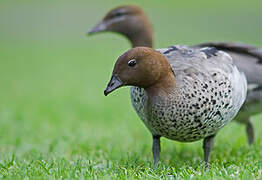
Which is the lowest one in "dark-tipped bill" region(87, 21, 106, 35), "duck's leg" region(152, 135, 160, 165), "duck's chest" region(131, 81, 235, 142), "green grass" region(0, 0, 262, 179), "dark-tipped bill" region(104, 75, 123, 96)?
"green grass" region(0, 0, 262, 179)

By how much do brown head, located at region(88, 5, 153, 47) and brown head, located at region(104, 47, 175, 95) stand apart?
219 cm

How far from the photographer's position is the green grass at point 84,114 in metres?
4.32

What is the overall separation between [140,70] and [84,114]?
14.8ft

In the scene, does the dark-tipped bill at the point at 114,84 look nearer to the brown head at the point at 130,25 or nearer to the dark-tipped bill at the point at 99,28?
the brown head at the point at 130,25

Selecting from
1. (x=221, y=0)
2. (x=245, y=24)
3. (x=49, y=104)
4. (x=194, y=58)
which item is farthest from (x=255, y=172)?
(x=221, y=0)

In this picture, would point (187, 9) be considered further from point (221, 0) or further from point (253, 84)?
point (253, 84)

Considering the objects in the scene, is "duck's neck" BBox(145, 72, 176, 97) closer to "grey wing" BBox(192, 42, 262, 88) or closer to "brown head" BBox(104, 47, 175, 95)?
"brown head" BBox(104, 47, 175, 95)

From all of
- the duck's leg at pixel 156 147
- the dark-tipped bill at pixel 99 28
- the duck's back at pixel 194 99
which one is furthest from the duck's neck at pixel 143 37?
the duck's leg at pixel 156 147

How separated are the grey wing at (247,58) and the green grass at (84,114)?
34.4 inches

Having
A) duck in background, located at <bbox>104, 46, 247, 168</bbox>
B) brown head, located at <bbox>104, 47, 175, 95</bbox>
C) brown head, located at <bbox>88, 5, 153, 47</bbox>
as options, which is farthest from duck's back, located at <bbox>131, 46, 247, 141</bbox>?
brown head, located at <bbox>88, 5, 153, 47</bbox>

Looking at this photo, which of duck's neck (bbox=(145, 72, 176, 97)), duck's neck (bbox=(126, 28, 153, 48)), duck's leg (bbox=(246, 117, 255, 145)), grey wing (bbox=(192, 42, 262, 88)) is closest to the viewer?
duck's neck (bbox=(145, 72, 176, 97))

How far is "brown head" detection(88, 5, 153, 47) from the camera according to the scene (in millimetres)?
6262

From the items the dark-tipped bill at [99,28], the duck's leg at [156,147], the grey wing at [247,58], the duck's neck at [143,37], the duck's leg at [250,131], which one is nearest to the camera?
the duck's leg at [156,147]

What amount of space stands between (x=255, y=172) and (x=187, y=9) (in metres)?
22.7
